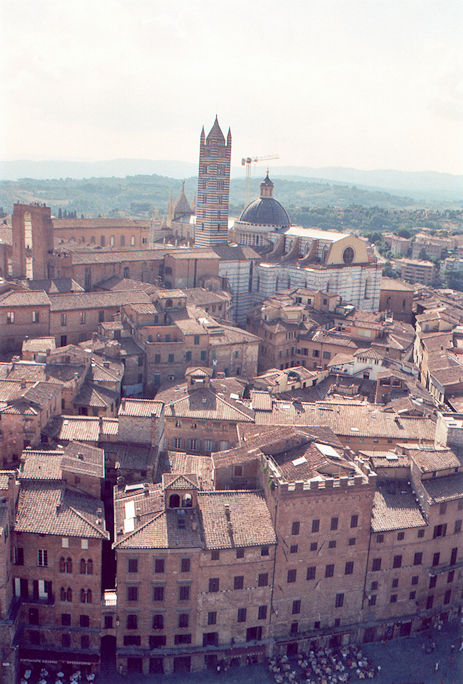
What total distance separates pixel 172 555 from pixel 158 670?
6062 mm

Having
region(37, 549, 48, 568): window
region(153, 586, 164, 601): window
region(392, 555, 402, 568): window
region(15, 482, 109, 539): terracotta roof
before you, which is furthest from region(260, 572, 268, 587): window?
region(37, 549, 48, 568): window

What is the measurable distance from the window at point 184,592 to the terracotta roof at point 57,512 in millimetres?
4195

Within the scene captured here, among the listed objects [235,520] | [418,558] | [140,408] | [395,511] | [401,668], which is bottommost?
[401,668]

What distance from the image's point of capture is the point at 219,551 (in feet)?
108

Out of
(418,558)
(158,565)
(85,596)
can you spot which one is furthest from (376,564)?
(85,596)

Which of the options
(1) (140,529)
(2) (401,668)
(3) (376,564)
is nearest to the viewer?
(1) (140,529)

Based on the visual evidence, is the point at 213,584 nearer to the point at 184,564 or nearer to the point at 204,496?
the point at 184,564

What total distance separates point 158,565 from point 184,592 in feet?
6.24

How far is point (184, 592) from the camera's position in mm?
33062

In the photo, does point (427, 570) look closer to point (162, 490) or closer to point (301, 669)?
point (301, 669)

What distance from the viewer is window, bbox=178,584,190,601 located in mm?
32938

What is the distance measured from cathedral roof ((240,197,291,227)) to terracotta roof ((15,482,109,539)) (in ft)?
192

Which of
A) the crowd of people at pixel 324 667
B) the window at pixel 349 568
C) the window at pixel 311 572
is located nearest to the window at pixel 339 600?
the window at pixel 349 568

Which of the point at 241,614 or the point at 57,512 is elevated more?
the point at 57,512
